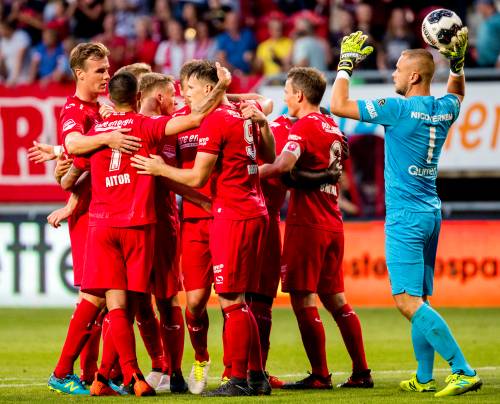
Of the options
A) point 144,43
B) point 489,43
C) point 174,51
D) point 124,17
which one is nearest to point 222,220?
point 489,43

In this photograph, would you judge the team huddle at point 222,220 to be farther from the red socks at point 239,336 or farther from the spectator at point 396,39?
the spectator at point 396,39

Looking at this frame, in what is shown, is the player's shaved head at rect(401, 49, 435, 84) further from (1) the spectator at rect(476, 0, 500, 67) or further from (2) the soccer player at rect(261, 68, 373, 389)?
(1) the spectator at rect(476, 0, 500, 67)

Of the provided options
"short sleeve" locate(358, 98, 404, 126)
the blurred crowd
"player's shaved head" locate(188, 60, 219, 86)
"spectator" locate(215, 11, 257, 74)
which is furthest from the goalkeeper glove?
"spectator" locate(215, 11, 257, 74)

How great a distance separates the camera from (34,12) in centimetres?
2038

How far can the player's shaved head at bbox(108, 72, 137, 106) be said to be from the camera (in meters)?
8.60

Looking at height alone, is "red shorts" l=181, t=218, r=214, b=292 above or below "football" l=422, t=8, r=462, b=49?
below

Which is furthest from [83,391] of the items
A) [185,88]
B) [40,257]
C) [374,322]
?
[40,257]

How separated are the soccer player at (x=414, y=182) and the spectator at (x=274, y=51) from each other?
928 cm

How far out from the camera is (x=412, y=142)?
8.58 m

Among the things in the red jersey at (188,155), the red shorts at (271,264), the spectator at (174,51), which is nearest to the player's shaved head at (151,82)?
the red jersey at (188,155)

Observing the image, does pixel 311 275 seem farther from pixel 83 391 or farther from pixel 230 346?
pixel 83 391

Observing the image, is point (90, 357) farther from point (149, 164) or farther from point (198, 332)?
point (149, 164)

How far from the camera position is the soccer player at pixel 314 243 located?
9.14 meters

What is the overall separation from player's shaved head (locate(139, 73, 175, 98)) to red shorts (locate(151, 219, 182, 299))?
1.05m
